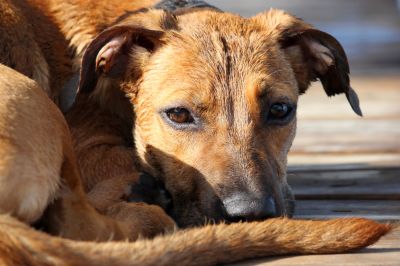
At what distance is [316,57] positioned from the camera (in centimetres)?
493

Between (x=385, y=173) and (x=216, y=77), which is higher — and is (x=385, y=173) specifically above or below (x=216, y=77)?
below

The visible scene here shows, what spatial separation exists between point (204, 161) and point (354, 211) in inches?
36.9

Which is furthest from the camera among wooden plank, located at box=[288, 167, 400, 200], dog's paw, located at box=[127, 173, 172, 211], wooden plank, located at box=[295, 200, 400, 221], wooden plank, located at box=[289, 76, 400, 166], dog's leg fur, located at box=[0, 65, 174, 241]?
wooden plank, located at box=[289, 76, 400, 166]

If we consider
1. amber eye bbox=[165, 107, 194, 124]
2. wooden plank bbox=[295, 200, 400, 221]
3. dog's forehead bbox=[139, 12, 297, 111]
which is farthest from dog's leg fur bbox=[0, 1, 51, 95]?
wooden plank bbox=[295, 200, 400, 221]

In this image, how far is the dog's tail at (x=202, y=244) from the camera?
3191mm

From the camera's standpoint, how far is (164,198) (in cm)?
445

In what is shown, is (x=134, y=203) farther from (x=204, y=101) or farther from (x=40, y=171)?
(x=40, y=171)

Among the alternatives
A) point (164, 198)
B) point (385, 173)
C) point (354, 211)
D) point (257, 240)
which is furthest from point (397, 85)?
point (257, 240)

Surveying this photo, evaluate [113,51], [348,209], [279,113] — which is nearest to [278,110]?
[279,113]

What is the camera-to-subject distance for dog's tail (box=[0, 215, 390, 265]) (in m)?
3.19

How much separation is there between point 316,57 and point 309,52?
0.04 metres

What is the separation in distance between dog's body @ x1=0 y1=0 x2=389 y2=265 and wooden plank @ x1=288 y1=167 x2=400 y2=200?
564 millimetres

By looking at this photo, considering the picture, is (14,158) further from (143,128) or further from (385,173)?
(385,173)

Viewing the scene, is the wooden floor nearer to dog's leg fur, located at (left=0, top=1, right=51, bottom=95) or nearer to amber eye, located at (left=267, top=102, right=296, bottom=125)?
amber eye, located at (left=267, top=102, right=296, bottom=125)
